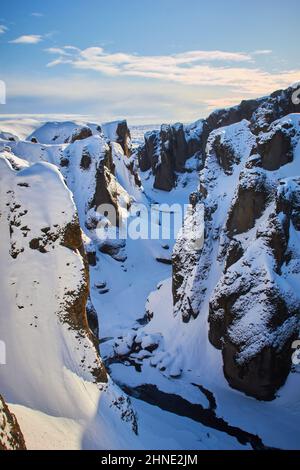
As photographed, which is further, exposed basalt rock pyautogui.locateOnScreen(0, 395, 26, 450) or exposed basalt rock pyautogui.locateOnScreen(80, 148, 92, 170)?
exposed basalt rock pyautogui.locateOnScreen(80, 148, 92, 170)

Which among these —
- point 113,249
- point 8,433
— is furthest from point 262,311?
point 113,249

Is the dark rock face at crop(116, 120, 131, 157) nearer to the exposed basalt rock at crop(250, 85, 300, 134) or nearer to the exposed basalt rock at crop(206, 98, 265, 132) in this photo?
the exposed basalt rock at crop(206, 98, 265, 132)

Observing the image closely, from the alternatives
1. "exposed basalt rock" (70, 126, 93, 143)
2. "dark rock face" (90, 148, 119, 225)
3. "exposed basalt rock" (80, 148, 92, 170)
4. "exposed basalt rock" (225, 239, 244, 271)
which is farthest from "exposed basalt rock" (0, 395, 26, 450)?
"exposed basalt rock" (70, 126, 93, 143)

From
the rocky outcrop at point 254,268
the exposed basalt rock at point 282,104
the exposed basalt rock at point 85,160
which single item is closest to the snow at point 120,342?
the rocky outcrop at point 254,268

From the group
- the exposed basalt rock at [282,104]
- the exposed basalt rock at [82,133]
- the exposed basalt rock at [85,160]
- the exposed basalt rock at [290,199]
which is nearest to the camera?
the exposed basalt rock at [290,199]

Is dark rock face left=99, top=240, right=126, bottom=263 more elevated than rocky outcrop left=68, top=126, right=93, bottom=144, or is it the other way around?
rocky outcrop left=68, top=126, right=93, bottom=144

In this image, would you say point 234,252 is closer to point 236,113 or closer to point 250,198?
point 250,198

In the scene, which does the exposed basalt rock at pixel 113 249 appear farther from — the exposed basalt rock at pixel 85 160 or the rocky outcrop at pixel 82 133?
the rocky outcrop at pixel 82 133

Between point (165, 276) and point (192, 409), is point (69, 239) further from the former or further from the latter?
point (165, 276)
